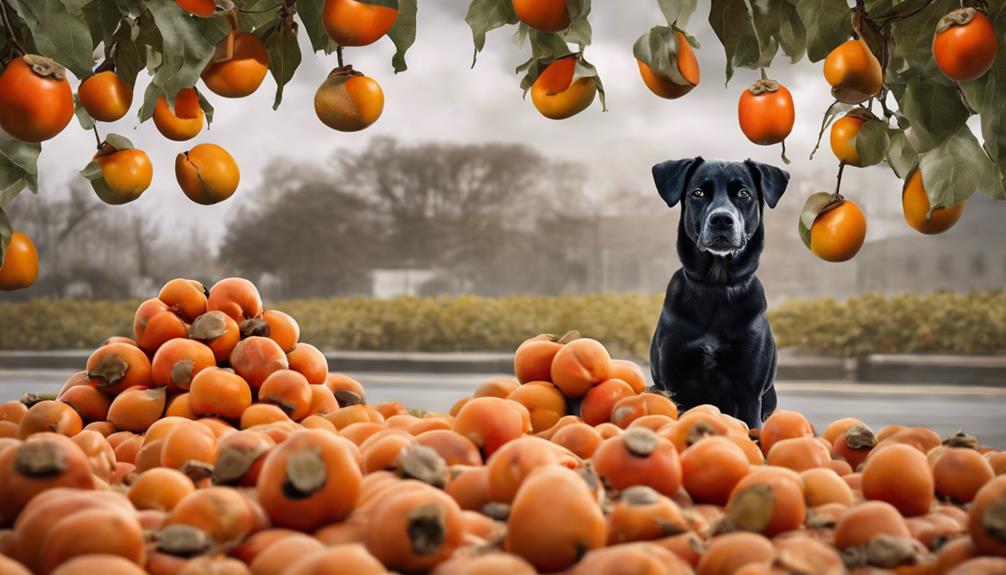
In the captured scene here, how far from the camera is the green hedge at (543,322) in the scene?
908cm

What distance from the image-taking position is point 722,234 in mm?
1898

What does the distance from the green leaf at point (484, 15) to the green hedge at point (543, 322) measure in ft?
26.5

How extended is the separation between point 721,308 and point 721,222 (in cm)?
20

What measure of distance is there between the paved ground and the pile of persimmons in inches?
220

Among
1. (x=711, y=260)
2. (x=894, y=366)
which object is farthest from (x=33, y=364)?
(x=711, y=260)

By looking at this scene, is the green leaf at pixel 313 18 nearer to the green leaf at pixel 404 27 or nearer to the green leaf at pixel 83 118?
the green leaf at pixel 404 27

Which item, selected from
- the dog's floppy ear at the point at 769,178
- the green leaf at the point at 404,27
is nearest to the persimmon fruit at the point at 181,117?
the green leaf at the point at 404,27

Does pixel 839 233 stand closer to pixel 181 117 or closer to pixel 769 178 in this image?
pixel 769 178

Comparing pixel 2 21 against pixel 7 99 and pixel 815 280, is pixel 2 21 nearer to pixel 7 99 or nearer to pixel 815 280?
pixel 7 99

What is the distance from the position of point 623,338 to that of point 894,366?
2628mm

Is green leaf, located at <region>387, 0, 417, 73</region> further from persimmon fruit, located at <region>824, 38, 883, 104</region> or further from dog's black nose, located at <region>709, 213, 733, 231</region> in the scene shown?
dog's black nose, located at <region>709, 213, 733, 231</region>

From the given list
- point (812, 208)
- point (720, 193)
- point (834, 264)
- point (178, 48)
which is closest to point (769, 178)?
point (720, 193)

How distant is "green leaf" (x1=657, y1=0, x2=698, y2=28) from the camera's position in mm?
1056

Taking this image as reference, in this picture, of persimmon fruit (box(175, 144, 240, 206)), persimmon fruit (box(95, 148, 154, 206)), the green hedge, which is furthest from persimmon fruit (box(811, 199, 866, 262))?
the green hedge
